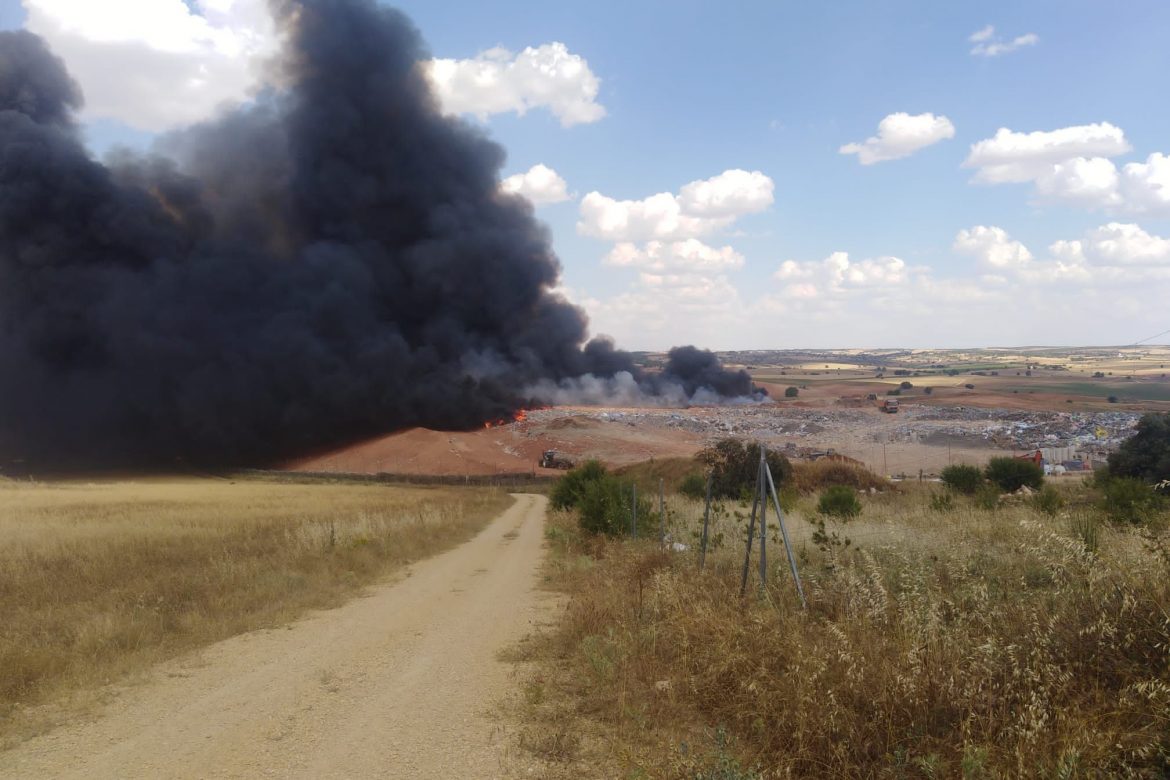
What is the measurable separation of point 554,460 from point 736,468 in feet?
83.9

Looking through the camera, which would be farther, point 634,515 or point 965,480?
point 965,480

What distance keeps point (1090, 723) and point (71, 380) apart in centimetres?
6016

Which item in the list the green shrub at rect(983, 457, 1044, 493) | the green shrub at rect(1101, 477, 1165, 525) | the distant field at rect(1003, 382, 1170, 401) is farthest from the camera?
the distant field at rect(1003, 382, 1170, 401)

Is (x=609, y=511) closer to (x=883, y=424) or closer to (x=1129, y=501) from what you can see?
(x=1129, y=501)

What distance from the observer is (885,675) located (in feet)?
15.4

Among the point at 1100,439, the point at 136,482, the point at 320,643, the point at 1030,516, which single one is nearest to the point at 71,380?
the point at 136,482

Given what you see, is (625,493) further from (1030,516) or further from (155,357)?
(155,357)

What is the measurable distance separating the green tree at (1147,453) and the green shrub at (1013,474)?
2.32 metres

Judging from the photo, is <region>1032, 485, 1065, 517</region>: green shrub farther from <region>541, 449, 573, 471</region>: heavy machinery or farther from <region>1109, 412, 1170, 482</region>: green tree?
<region>541, 449, 573, 471</region>: heavy machinery

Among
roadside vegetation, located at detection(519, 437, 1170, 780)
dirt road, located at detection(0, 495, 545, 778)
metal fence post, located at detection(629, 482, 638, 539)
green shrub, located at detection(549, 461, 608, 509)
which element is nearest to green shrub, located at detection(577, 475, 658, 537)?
metal fence post, located at detection(629, 482, 638, 539)

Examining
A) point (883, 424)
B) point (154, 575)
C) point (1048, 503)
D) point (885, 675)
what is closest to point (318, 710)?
point (885, 675)

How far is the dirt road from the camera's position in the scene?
5184 mm

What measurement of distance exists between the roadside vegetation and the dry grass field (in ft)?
14.0

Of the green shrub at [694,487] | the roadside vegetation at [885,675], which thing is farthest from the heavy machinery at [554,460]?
the roadside vegetation at [885,675]
